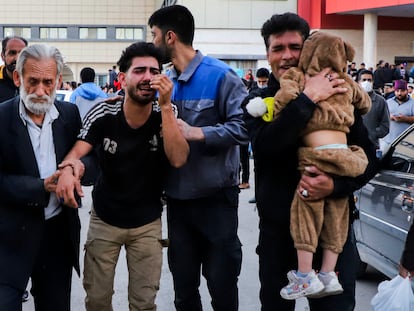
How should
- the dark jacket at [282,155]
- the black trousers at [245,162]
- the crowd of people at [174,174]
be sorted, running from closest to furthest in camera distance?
the dark jacket at [282,155] → the crowd of people at [174,174] → the black trousers at [245,162]

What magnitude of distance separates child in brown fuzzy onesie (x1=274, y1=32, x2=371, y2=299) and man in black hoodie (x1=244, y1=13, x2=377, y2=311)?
5cm

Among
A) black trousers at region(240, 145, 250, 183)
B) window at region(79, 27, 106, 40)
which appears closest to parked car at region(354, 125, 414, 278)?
black trousers at region(240, 145, 250, 183)

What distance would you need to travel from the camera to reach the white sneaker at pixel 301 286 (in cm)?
291

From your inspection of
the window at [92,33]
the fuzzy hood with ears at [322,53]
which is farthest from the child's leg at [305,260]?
the window at [92,33]

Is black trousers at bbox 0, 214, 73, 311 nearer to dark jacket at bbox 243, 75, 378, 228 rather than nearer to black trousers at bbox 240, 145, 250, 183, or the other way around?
dark jacket at bbox 243, 75, 378, 228

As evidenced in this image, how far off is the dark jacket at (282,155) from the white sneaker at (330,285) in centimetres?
32

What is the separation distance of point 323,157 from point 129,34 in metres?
56.2

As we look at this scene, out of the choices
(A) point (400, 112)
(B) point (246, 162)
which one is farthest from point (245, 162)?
(A) point (400, 112)

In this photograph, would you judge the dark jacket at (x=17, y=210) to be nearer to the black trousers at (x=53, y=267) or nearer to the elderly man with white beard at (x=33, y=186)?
the elderly man with white beard at (x=33, y=186)

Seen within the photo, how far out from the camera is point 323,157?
2.87m

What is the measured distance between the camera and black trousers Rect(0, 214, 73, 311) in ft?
11.1

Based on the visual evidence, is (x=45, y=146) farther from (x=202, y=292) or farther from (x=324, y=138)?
(x=202, y=292)

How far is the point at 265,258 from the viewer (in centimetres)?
322

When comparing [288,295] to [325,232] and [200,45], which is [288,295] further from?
[200,45]
